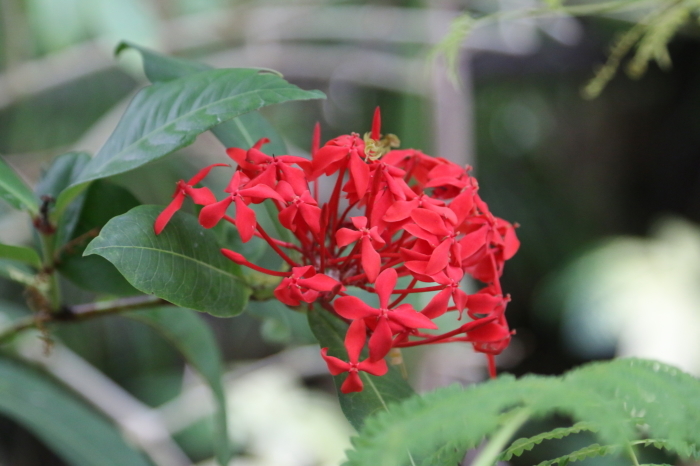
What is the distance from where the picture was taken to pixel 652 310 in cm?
190

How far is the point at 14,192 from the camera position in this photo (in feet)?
1.88

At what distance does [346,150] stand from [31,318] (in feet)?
1.43

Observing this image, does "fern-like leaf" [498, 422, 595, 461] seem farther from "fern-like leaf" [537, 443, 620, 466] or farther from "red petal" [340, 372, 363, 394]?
"red petal" [340, 372, 363, 394]

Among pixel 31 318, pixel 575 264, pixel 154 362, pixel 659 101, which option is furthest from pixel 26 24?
pixel 659 101

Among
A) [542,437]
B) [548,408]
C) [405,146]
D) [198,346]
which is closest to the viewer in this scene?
[548,408]

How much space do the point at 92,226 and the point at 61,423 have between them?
34cm

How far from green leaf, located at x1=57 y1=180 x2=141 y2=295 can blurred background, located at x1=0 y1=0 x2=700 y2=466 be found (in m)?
0.20

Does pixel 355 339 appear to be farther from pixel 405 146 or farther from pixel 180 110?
pixel 405 146

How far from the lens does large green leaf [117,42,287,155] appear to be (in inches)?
25.8

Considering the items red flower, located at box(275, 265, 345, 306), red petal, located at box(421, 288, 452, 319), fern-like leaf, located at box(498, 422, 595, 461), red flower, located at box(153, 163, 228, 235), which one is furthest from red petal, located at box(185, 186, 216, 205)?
fern-like leaf, located at box(498, 422, 595, 461)

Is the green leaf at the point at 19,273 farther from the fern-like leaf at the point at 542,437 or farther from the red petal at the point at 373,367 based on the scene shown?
the fern-like leaf at the point at 542,437

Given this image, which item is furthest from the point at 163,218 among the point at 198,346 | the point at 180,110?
the point at 198,346

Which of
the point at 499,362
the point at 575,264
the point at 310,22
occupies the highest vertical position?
the point at 310,22

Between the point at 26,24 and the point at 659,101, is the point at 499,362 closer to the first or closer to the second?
the point at 659,101
